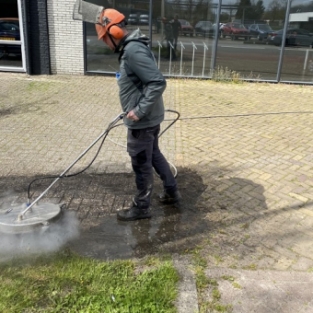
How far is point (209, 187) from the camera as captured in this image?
4457 mm

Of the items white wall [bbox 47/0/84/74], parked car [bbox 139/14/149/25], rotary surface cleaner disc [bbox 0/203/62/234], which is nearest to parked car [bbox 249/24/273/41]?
parked car [bbox 139/14/149/25]

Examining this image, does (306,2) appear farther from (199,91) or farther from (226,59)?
(199,91)

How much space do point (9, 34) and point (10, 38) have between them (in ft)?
0.42

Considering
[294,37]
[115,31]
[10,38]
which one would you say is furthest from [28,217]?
[294,37]

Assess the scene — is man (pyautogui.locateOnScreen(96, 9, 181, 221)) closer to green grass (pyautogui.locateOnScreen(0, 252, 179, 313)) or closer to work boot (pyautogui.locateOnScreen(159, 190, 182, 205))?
work boot (pyautogui.locateOnScreen(159, 190, 182, 205))

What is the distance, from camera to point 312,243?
134 inches

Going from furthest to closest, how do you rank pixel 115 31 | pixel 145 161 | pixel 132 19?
pixel 132 19
pixel 145 161
pixel 115 31

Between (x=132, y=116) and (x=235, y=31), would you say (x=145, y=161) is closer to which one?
(x=132, y=116)

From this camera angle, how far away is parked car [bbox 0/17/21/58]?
448 inches

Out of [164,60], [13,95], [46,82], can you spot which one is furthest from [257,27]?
[13,95]

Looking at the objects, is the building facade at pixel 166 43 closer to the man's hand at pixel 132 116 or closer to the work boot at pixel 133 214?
the work boot at pixel 133 214

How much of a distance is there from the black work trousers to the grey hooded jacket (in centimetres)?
10

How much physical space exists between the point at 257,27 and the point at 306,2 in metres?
1.49

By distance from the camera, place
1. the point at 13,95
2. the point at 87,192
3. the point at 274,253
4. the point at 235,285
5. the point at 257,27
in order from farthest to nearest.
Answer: the point at 257,27 → the point at 13,95 → the point at 87,192 → the point at 274,253 → the point at 235,285
